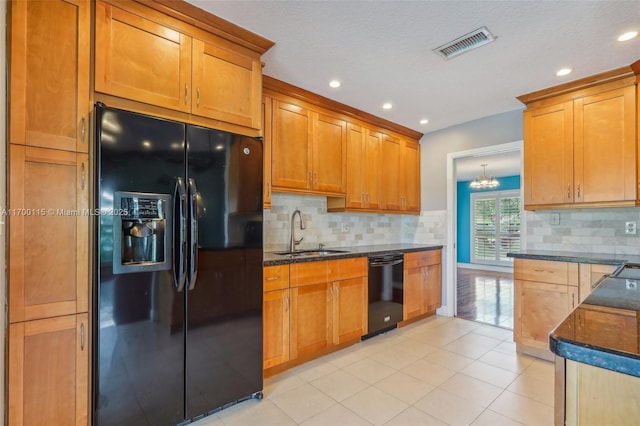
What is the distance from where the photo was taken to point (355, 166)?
139 inches

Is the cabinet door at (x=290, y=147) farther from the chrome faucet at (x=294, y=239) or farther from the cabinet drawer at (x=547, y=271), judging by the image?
the cabinet drawer at (x=547, y=271)

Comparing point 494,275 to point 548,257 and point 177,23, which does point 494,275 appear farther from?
point 177,23

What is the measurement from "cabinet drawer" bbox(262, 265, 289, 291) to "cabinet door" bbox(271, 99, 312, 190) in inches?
30.3

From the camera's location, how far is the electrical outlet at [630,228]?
281 centimetres

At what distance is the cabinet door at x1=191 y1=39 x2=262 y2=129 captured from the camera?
6.41 ft

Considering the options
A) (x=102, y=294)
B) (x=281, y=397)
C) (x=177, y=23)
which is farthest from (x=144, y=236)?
(x=281, y=397)

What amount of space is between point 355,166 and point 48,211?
2687 mm

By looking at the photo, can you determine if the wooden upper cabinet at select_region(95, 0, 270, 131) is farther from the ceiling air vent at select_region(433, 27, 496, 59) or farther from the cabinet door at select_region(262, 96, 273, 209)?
the ceiling air vent at select_region(433, 27, 496, 59)

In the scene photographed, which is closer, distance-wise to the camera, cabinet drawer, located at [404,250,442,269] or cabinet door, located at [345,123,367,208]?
cabinet door, located at [345,123,367,208]

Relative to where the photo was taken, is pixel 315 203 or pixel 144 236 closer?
pixel 144 236

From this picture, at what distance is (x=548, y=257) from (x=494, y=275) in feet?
16.4

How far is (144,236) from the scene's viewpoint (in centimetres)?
169

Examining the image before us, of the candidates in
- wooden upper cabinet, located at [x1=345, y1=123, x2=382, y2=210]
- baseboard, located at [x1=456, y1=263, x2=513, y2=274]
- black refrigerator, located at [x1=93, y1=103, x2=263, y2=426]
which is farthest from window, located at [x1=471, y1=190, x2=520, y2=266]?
black refrigerator, located at [x1=93, y1=103, x2=263, y2=426]

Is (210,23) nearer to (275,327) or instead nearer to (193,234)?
(193,234)
